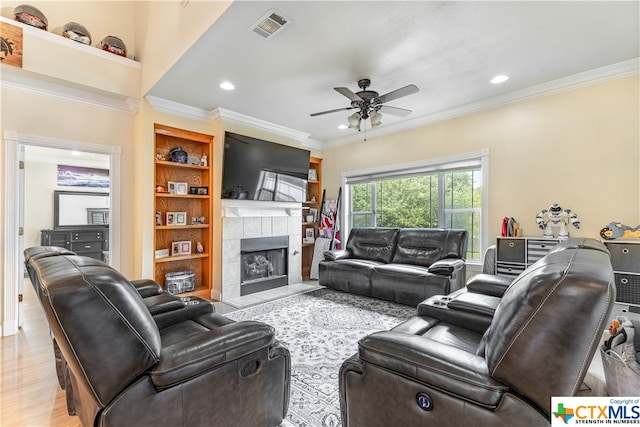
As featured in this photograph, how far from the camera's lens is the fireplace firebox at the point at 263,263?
15.2ft

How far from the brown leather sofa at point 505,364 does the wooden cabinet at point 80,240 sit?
737cm

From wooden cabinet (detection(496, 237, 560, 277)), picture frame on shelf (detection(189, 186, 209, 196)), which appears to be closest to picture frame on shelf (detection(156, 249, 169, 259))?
picture frame on shelf (detection(189, 186, 209, 196))

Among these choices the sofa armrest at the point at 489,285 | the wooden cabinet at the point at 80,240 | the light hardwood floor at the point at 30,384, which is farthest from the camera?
the wooden cabinet at the point at 80,240

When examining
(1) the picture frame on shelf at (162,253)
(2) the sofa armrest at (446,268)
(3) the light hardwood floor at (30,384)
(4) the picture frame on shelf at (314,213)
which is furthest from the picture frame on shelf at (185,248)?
(2) the sofa armrest at (446,268)

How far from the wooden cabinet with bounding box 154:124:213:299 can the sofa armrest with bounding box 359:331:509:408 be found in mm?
3680

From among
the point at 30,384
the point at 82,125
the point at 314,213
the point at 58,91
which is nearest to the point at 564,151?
the point at 314,213

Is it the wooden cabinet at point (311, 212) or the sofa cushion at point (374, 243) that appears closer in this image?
the sofa cushion at point (374, 243)

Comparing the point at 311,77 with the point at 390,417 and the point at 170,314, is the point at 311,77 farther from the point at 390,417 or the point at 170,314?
the point at 390,417

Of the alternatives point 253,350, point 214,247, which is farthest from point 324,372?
point 214,247

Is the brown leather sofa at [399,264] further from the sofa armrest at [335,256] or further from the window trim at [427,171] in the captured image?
the window trim at [427,171]

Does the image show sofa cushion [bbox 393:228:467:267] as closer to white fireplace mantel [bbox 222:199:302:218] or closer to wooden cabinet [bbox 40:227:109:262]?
white fireplace mantel [bbox 222:199:302:218]

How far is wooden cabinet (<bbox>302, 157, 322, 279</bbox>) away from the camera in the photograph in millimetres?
6164

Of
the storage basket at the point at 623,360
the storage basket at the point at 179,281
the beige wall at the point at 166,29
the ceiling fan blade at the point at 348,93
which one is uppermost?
the beige wall at the point at 166,29

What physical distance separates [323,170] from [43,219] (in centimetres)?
626
